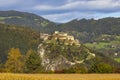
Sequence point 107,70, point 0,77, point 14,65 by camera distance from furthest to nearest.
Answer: point 14,65, point 107,70, point 0,77

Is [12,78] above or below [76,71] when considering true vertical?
above

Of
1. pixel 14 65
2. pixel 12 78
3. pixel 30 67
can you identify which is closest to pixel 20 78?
pixel 12 78

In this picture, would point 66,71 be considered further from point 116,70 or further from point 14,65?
point 14,65

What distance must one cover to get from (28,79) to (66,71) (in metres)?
30.8

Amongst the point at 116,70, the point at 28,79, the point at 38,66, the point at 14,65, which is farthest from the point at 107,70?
the point at 14,65

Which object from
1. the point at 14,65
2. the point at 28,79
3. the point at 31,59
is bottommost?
the point at 14,65

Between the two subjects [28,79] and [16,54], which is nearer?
[28,79]

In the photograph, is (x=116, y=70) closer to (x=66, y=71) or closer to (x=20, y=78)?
(x=66, y=71)

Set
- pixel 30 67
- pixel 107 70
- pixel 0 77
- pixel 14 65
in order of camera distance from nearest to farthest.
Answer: pixel 0 77 → pixel 107 70 → pixel 30 67 → pixel 14 65

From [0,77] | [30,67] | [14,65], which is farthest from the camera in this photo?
[14,65]

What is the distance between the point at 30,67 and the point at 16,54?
93.6 feet

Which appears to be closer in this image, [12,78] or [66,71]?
[12,78]

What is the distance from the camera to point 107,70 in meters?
64.8

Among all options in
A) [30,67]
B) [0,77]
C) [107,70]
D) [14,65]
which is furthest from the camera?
[14,65]
